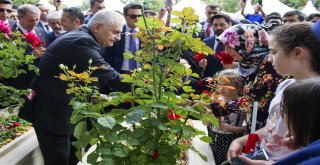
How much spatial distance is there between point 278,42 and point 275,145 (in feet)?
1.79

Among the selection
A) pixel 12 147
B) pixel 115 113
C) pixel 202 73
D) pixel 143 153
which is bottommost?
pixel 12 147

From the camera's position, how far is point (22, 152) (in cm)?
356

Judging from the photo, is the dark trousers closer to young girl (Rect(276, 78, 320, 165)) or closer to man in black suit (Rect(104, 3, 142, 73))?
man in black suit (Rect(104, 3, 142, 73))

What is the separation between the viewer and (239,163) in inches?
65.4

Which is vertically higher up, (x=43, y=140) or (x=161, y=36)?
(x=161, y=36)

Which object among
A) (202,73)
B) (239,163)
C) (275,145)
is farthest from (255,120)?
(202,73)

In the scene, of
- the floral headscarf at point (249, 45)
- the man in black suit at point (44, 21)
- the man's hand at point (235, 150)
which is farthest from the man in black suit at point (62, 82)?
the man in black suit at point (44, 21)

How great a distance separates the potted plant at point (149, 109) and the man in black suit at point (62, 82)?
117 cm

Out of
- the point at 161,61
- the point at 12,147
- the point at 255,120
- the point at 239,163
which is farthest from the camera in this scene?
the point at 12,147

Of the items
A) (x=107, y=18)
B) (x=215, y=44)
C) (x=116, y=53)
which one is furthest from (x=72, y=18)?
(x=107, y=18)

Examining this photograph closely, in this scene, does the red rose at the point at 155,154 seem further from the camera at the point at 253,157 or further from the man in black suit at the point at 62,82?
the man in black suit at the point at 62,82

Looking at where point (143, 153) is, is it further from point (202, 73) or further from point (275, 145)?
Result: point (202, 73)

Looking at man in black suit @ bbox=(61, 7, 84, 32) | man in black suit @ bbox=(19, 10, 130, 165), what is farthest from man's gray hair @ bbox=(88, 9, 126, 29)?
man in black suit @ bbox=(61, 7, 84, 32)

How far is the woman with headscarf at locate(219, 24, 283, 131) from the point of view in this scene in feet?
7.89
